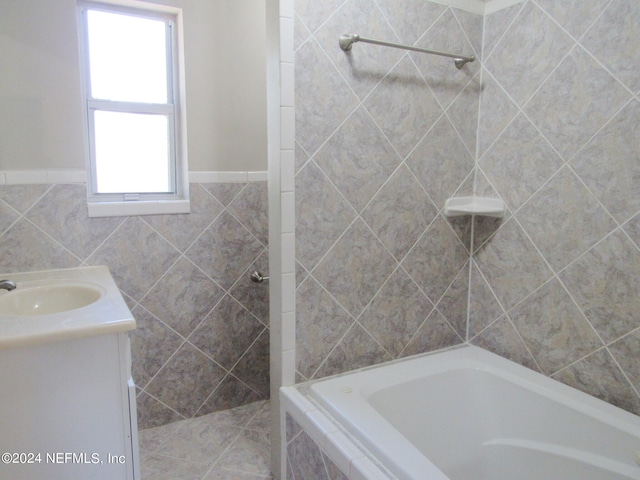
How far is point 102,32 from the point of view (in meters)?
2.04

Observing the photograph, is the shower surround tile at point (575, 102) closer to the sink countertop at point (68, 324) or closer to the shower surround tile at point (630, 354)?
the shower surround tile at point (630, 354)

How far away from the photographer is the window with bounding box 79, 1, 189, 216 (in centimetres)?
204

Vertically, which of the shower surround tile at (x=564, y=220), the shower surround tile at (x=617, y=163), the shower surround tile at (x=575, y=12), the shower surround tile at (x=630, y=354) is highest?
the shower surround tile at (x=575, y=12)

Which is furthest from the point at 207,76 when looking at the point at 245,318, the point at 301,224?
the point at 245,318

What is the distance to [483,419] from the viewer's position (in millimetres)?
1731

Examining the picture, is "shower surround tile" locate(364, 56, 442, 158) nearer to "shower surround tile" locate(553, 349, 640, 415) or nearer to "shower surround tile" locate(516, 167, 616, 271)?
"shower surround tile" locate(516, 167, 616, 271)

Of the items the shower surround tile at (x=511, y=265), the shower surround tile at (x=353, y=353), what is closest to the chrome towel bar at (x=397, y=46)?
the shower surround tile at (x=511, y=265)

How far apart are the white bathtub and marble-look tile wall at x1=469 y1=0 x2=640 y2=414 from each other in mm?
144

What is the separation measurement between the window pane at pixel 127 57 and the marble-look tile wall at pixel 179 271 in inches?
21.5

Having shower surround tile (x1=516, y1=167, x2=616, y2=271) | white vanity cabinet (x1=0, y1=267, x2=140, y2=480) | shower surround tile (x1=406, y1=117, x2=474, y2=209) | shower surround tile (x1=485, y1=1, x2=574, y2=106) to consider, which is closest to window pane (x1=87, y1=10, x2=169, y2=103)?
white vanity cabinet (x1=0, y1=267, x2=140, y2=480)

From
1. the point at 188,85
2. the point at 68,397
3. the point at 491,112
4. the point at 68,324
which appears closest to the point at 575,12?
the point at 491,112

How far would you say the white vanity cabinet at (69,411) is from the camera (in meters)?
1.18

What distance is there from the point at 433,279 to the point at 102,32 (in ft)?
6.31

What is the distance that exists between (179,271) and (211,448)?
2.84ft
